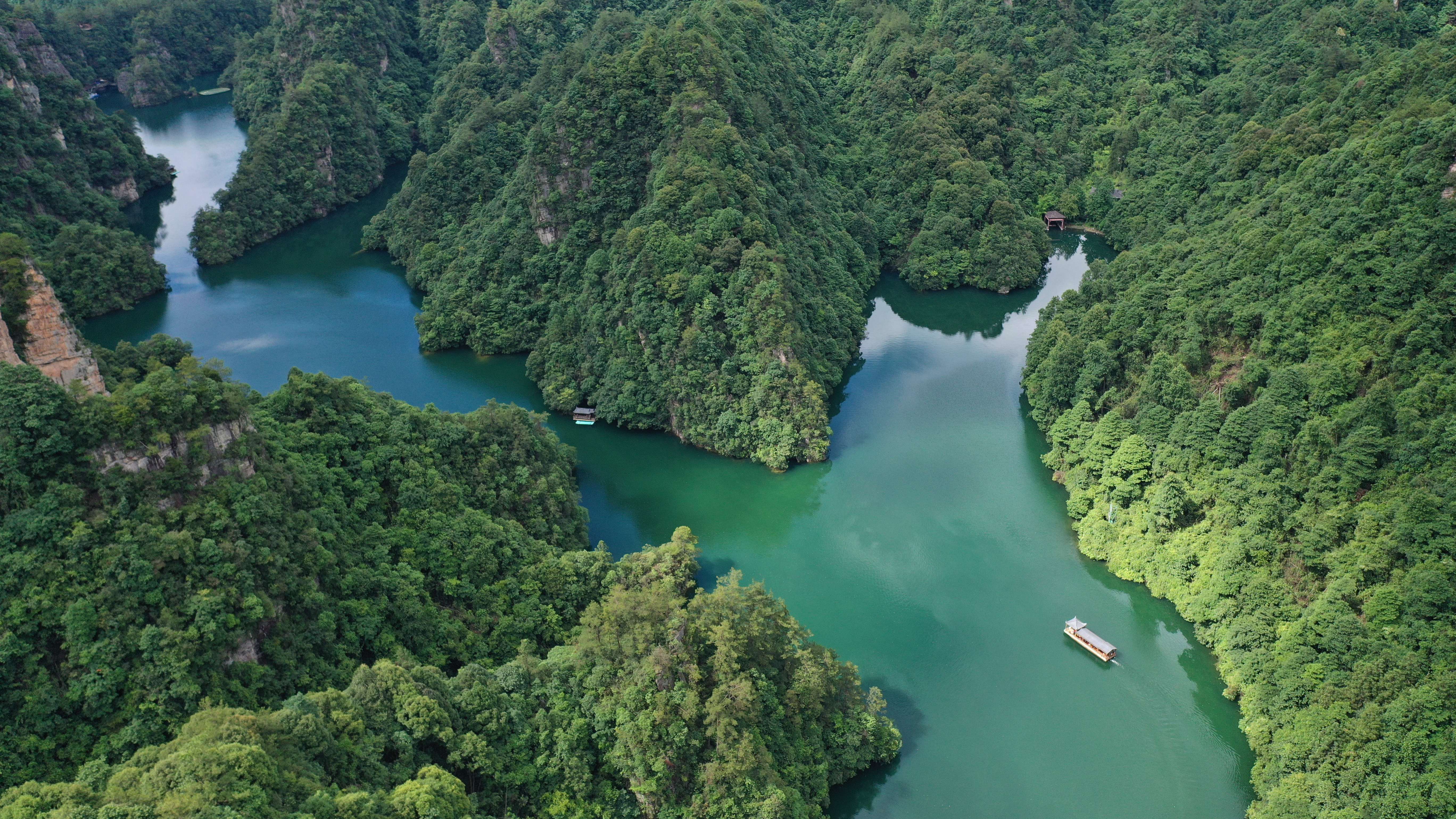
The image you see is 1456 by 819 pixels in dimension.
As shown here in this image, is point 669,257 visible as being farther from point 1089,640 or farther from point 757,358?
point 1089,640

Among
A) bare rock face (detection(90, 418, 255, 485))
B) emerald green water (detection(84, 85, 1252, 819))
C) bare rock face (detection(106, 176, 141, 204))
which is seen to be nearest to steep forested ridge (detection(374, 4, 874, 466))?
emerald green water (detection(84, 85, 1252, 819))

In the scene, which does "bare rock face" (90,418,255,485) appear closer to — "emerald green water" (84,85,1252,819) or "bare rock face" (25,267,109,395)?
"bare rock face" (25,267,109,395)

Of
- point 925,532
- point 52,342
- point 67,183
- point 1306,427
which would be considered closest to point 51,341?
point 52,342

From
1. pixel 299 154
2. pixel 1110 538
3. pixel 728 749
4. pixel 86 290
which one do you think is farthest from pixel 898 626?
pixel 299 154

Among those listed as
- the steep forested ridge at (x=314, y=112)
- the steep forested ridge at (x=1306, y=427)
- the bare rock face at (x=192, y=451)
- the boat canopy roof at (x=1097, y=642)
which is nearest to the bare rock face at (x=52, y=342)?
the bare rock face at (x=192, y=451)

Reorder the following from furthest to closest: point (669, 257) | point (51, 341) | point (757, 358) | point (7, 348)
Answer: point (669, 257) → point (757, 358) → point (51, 341) → point (7, 348)

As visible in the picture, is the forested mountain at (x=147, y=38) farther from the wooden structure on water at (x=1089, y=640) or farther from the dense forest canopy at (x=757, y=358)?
the wooden structure on water at (x=1089, y=640)

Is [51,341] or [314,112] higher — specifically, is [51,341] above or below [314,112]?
below
